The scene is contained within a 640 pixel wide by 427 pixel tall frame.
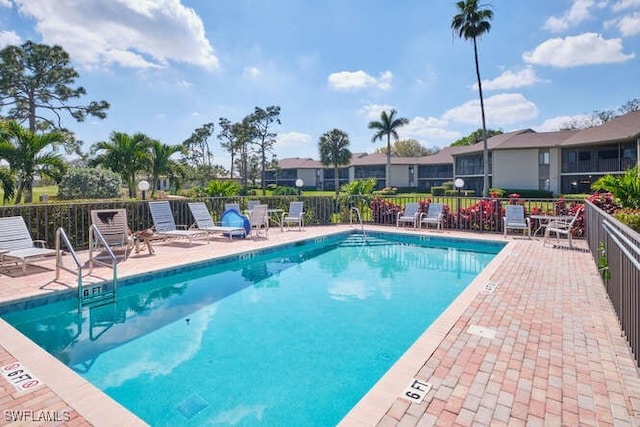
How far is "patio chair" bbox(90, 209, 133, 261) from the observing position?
8188mm

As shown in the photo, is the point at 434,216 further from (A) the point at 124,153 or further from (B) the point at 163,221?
(A) the point at 124,153

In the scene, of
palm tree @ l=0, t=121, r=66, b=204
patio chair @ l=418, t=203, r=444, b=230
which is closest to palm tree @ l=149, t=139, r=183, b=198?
palm tree @ l=0, t=121, r=66, b=204

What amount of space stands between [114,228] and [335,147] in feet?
124

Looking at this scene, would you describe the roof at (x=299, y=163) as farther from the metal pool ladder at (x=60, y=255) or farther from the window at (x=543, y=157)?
the metal pool ladder at (x=60, y=255)

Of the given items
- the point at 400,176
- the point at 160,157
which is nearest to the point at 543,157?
the point at 400,176

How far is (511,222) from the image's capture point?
11375 mm

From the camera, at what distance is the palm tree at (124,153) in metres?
17.8

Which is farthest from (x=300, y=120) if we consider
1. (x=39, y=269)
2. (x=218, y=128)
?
(x=39, y=269)

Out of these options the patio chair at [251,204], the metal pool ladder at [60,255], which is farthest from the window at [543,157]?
the metal pool ladder at [60,255]

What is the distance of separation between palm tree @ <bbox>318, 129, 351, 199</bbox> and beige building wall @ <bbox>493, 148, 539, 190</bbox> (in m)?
17.3

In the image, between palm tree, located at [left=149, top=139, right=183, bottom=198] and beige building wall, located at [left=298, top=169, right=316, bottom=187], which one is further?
beige building wall, located at [left=298, top=169, right=316, bottom=187]

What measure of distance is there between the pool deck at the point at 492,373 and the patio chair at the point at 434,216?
283 inches

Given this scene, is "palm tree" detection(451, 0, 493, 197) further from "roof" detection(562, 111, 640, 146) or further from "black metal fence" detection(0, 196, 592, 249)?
"black metal fence" detection(0, 196, 592, 249)

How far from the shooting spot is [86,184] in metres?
17.2
